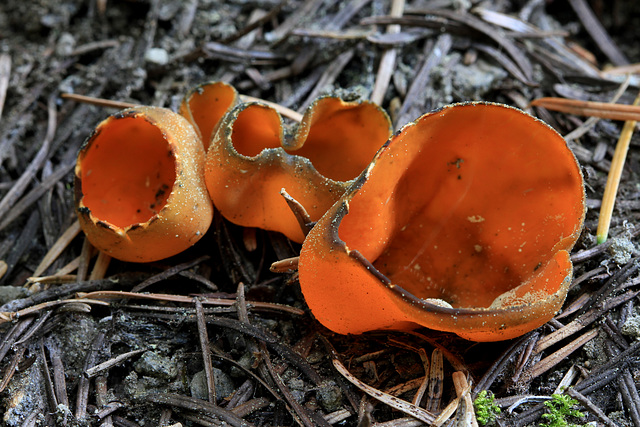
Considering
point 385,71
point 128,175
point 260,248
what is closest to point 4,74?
point 128,175

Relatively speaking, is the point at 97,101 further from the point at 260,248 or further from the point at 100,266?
the point at 260,248

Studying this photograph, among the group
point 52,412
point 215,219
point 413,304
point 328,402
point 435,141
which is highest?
point 435,141

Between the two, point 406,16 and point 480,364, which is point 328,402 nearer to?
point 480,364

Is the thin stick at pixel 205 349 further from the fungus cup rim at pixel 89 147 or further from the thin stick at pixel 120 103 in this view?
the thin stick at pixel 120 103

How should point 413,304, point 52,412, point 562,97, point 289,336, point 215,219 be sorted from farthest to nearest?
point 562,97 → point 215,219 → point 289,336 → point 52,412 → point 413,304

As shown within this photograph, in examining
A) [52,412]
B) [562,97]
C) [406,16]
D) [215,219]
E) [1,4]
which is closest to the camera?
[52,412]

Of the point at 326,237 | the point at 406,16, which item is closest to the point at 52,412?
the point at 326,237

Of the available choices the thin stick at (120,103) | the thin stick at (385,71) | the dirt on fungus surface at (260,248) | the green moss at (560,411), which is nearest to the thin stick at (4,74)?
the dirt on fungus surface at (260,248)

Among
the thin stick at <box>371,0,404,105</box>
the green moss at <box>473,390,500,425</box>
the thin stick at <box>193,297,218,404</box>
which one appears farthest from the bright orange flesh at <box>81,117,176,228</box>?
the green moss at <box>473,390,500,425</box>
